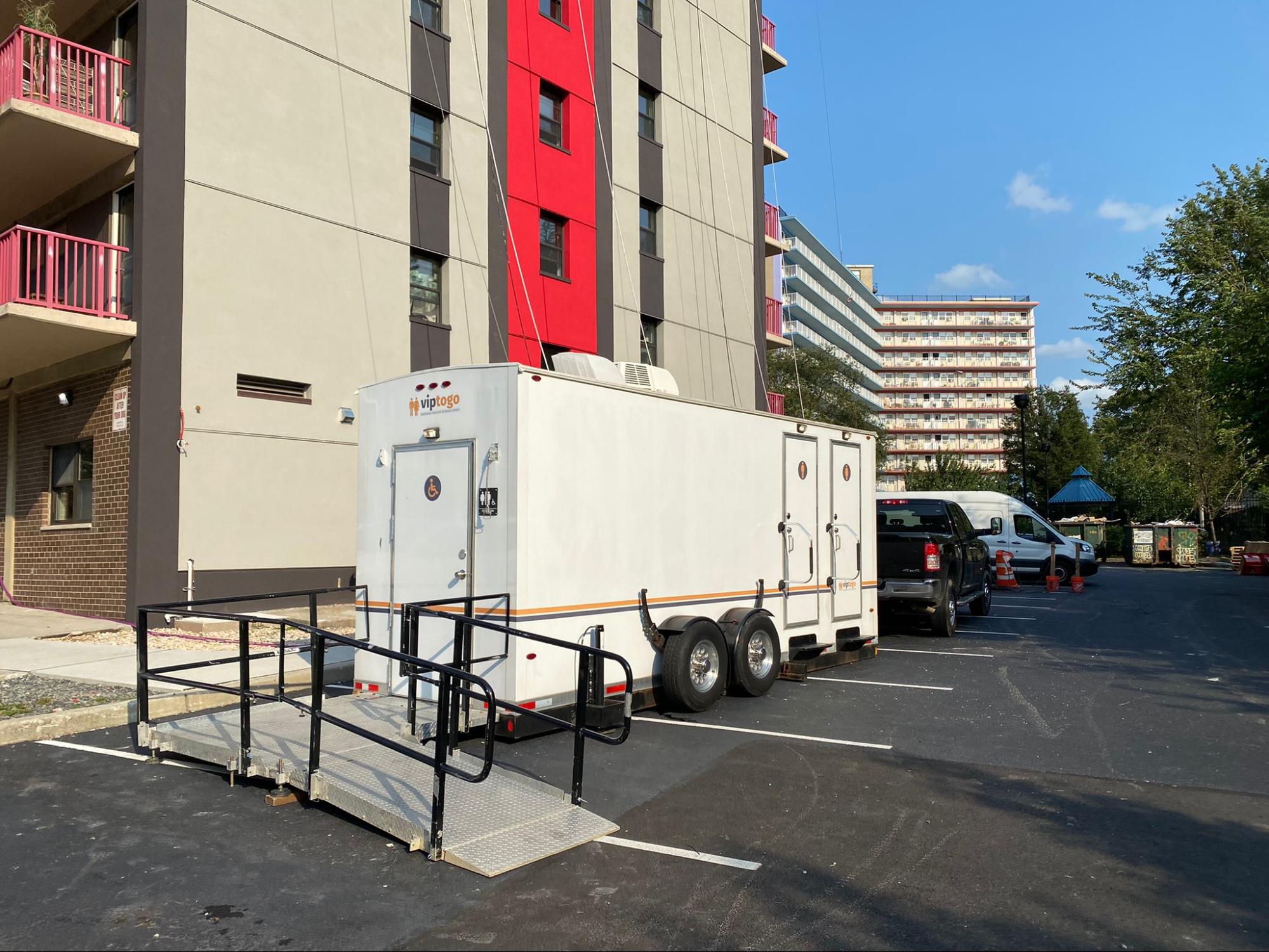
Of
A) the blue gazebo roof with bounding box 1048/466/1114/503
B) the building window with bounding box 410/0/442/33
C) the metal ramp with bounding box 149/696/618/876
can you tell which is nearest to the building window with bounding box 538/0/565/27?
the building window with bounding box 410/0/442/33

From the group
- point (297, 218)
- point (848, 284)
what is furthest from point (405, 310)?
point (848, 284)

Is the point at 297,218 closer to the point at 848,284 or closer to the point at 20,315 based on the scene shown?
the point at 20,315

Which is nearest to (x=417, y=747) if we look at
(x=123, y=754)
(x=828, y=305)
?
(x=123, y=754)

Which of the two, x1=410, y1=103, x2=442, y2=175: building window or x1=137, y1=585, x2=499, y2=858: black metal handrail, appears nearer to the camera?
x1=137, y1=585, x2=499, y2=858: black metal handrail

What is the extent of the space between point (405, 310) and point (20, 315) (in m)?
5.99

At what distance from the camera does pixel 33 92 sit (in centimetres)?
1356

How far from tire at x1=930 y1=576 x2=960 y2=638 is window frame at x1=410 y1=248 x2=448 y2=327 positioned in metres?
9.98

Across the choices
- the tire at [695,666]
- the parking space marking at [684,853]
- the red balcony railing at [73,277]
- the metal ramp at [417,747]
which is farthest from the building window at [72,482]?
the parking space marking at [684,853]

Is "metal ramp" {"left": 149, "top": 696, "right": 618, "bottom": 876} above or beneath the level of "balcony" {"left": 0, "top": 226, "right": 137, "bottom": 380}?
beneath

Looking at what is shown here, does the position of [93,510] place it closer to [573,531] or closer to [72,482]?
[72,482]

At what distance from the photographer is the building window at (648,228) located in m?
23.2

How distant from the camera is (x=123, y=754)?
291 inches

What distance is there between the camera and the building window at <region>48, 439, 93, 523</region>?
15062 mm

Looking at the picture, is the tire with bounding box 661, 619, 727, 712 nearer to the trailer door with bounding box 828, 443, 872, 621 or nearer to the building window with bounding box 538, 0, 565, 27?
the trailer door with bounding box 828, 443, 872, 621
